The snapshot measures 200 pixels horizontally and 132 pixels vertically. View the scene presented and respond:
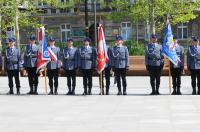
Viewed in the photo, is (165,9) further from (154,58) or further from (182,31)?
(154,58)

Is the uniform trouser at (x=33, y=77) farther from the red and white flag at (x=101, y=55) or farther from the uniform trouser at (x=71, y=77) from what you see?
the red and white flag at (x=101, y=55)

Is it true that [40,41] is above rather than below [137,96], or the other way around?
above

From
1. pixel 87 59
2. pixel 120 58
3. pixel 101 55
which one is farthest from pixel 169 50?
pixel 87 59

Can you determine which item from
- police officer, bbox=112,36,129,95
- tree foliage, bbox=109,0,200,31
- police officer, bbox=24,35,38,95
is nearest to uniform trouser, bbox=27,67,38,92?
police officer, bbox=24,35,38,95

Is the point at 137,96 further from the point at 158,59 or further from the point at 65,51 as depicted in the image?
the point at 65,51

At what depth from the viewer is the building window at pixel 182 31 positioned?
5031cm

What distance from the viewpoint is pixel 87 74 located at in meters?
18.0

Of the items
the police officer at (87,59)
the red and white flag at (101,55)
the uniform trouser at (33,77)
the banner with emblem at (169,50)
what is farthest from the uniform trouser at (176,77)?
the uniform trouser at (33,77)
